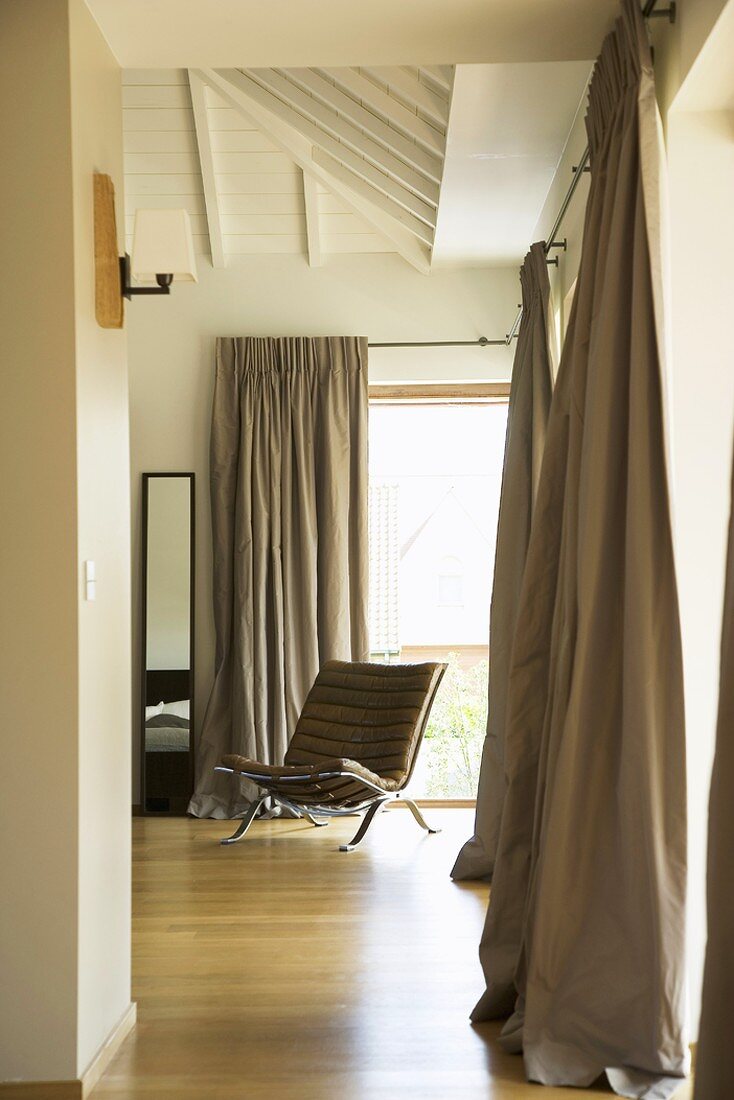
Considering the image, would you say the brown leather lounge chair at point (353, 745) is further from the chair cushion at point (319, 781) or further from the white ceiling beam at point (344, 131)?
the white ceiling beam at point (344, 131)

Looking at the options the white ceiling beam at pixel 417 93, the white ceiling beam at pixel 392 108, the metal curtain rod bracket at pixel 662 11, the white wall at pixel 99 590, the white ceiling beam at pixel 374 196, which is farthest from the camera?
the white ceiling beam at pixel 374 196

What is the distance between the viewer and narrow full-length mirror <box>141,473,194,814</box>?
5770mm

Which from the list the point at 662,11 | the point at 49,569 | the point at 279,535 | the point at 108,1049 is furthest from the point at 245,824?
the point at 662,11

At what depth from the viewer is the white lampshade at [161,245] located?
2.73 m

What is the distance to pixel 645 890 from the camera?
7.73 feet

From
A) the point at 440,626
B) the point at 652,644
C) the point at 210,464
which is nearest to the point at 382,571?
the point at 440,626

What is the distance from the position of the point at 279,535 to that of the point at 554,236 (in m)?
2.16

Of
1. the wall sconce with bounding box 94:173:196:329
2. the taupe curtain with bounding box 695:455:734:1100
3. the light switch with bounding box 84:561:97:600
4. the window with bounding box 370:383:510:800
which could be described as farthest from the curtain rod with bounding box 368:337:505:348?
the taupe curtain with bounding box 695:455:734:1100

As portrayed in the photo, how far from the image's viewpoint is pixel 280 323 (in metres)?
6.02

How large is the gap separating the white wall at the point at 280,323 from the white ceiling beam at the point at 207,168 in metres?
0.15

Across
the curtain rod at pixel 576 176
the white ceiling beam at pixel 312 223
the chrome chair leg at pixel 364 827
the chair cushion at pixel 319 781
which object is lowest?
the chrome chair leg at pixel 364 827

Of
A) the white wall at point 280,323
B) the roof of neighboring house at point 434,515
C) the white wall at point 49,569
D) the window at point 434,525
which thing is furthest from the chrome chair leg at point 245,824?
the white wall at point 49,569

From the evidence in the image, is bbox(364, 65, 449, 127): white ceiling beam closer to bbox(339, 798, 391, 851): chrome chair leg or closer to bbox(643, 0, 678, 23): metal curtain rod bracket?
bbox(643, 0, 678, 23): metal curtain rod bracket

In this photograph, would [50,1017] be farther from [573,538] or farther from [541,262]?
Answer: [541,262]
